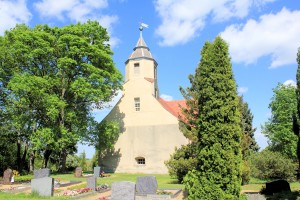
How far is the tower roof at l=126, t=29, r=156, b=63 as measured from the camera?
3791cm

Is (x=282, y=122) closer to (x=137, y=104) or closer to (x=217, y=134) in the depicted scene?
(x=137, y=104)

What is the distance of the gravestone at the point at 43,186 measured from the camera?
16109mm

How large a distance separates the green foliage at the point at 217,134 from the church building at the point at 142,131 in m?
21.4

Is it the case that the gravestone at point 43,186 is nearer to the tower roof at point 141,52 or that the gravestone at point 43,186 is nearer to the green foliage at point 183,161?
the green foliage at point 183,161

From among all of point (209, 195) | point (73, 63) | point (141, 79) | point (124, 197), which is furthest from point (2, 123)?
point (209, 195)

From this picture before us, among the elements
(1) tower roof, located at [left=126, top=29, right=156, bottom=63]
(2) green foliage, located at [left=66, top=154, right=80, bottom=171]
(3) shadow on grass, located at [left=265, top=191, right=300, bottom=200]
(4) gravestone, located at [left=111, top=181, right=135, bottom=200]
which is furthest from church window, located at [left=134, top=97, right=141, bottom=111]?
(3) shadow on grass, located at [left=265, top=191, right=300, bottom=200]

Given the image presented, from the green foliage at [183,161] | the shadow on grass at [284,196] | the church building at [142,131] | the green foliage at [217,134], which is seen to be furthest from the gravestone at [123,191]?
the church building at [142,131]

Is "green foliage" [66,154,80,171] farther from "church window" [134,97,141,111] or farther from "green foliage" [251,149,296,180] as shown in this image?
"green foliage" [251,149,296,180]

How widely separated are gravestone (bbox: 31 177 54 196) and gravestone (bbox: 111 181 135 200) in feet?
12.5

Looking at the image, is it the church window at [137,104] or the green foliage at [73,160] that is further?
the green foliage at [73,160]

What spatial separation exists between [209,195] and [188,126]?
10802 millimetres

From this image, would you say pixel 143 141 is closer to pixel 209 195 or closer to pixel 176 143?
pixel 176 143

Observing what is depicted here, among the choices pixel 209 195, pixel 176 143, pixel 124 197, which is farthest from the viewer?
pixel 176 143

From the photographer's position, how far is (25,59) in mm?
30078
